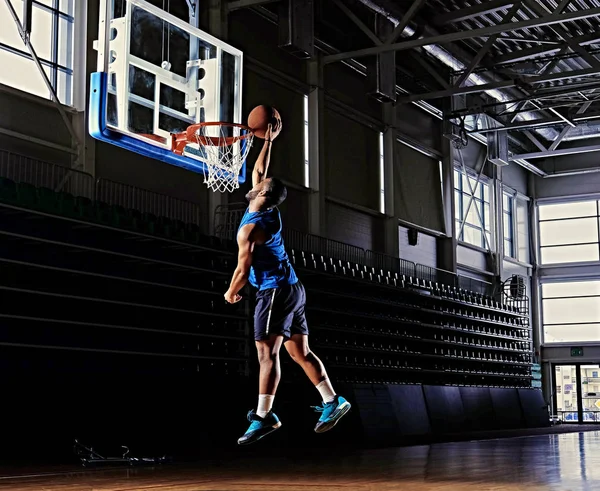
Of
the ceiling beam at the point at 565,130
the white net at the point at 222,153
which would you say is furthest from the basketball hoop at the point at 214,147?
the ceiling beam at the point at 565,130

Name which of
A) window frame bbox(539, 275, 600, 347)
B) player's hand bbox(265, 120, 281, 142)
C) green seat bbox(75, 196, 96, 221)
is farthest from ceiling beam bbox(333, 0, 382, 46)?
window frame bbox(539, 275, 600, 347)

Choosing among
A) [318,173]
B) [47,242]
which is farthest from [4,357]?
[318,173]

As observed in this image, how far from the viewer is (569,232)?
31.4m

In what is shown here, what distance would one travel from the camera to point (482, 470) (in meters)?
7.86

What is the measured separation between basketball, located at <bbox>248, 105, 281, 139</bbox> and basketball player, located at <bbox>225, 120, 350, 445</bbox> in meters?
0.20

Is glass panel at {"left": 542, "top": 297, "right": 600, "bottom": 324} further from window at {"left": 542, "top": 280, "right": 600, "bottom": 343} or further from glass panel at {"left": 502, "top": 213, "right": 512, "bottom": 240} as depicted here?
glass panel at {"left": 502, "top": 213, "right": 512, "bottom": 240}

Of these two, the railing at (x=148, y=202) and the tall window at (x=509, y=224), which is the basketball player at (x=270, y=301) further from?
the tall window at (x=509, y=224)

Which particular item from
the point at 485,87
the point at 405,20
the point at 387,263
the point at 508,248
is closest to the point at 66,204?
the point at 405,20

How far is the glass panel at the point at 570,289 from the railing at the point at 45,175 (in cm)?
2121

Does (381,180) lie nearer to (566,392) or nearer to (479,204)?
(479,204)

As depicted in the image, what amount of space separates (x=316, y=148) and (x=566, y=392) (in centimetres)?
1609

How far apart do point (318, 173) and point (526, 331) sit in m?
11.9

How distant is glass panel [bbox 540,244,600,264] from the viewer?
30547mm

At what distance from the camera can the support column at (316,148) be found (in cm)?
1941
